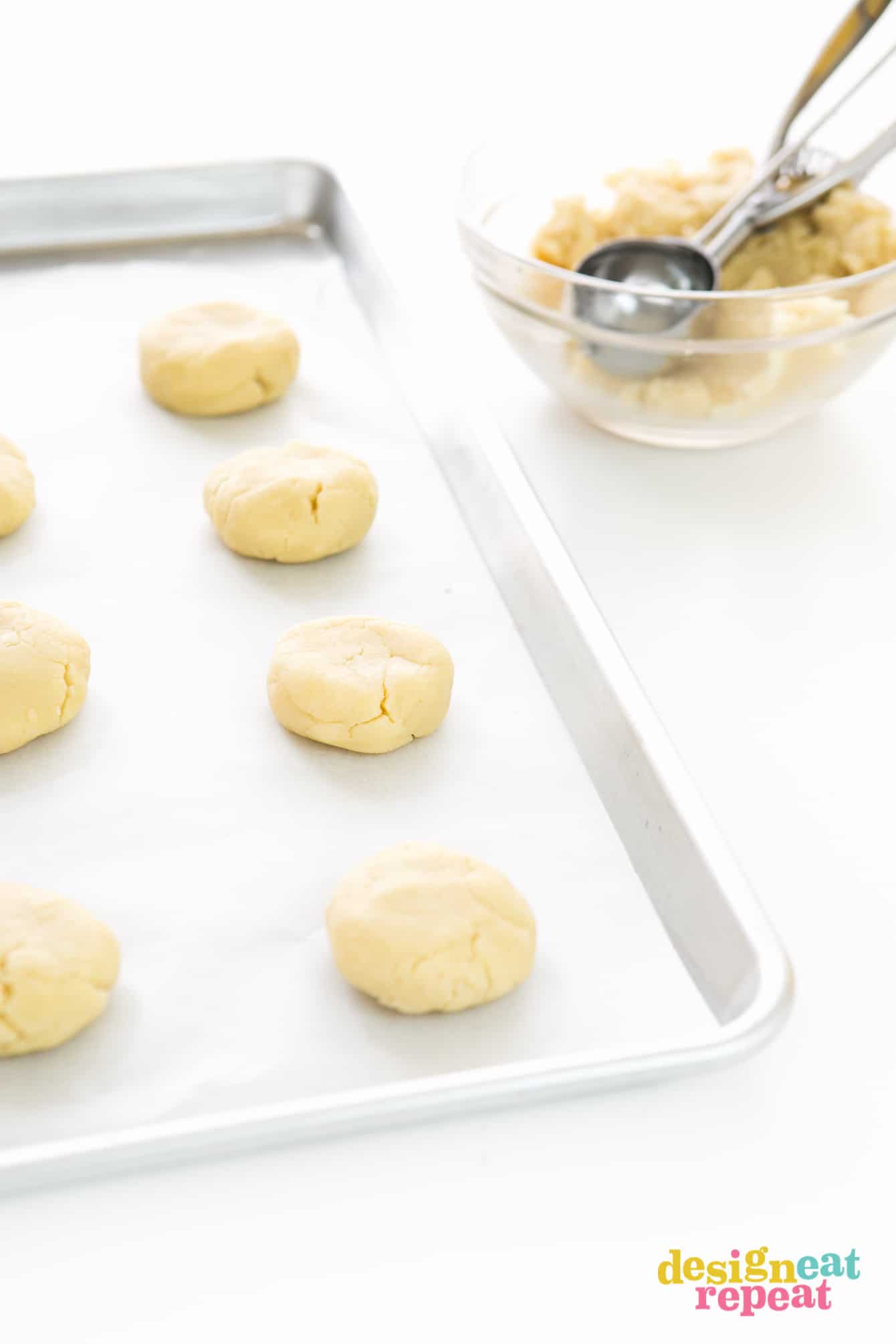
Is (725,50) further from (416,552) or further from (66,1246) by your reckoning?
(66,1246)

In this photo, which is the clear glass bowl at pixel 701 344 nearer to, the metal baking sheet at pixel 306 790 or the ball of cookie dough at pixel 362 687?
the metal baking sheet at pixel 306 790

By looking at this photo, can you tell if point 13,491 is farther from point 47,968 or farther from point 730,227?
point 730,227

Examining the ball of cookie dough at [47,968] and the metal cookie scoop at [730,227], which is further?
the metal cookie scoop at [730,227]

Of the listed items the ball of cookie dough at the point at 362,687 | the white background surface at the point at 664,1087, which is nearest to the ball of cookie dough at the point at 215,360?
the white background surface at the point at 664,1087

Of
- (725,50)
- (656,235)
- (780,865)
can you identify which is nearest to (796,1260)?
(780,865)

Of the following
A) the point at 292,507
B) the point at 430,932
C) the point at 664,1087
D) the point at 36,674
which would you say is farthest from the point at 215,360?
the point at 664,1087

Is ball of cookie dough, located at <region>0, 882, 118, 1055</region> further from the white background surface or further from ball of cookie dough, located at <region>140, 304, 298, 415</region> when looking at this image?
ball of cookie dough, located at <region>140, 304, 298, 415</region>
